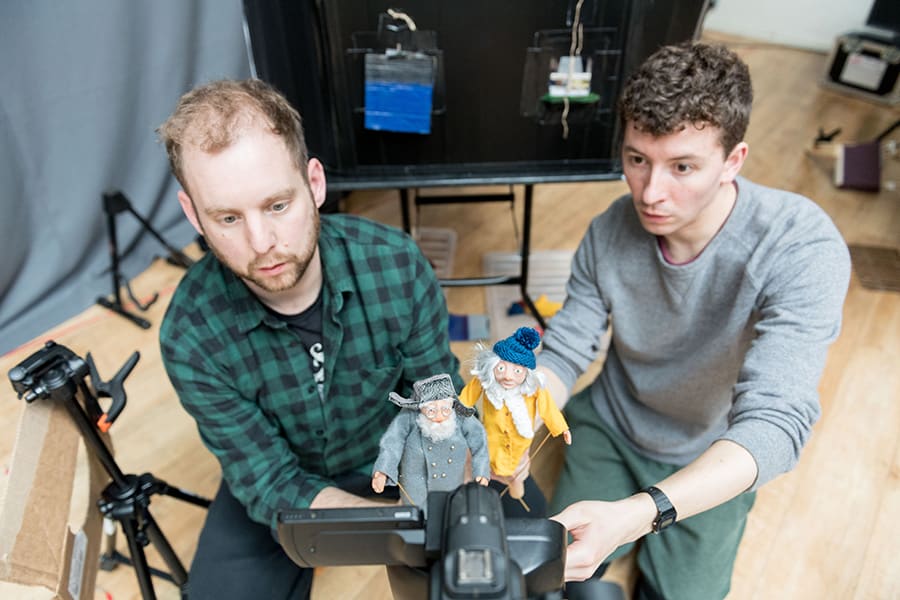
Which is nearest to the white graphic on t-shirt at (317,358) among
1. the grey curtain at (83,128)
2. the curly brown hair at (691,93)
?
the curly brown hair at (691,93)

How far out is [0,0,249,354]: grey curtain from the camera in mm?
1921

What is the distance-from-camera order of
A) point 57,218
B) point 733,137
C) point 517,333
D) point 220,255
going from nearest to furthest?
point 517,333
point 220,255
point 733,137
point 57,218

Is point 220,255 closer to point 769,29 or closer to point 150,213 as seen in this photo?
point 150,213

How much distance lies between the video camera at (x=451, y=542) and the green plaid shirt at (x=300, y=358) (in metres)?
0.52

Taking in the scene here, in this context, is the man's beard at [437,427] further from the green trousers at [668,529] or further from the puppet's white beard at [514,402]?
the green trousers at [668,529]

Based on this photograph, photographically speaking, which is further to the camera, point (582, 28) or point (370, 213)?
point (370, 213)

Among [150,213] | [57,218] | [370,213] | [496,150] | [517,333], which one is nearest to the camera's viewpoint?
[517,333]

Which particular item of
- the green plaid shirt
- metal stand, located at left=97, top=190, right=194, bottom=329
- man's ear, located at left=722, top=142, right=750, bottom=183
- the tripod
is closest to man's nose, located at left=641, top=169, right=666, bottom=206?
man's ear, located at left=722, top=142, right=750, bottom=183

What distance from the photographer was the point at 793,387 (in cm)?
92

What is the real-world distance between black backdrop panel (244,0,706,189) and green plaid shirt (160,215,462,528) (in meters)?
0.50

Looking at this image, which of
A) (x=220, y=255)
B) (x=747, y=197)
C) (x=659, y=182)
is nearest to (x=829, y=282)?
(x=747, y=197)

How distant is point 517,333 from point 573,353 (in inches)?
21.4

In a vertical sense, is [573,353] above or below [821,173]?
above

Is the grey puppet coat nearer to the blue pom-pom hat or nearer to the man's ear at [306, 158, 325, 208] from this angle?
the blue pom-pom hat
